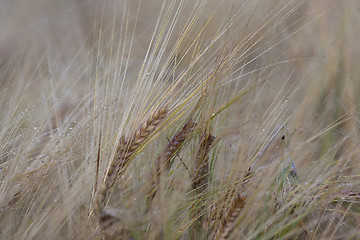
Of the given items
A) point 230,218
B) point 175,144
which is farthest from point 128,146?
point 230,218

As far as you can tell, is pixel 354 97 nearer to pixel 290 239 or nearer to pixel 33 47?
pixel 290 239

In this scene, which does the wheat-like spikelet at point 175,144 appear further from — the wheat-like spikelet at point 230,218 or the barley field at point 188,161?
the wheat-like spikelet at point 230,218

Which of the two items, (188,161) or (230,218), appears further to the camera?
(188,161)

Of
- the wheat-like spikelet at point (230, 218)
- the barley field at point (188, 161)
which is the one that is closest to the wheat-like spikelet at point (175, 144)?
the barley field at point (188, 161)

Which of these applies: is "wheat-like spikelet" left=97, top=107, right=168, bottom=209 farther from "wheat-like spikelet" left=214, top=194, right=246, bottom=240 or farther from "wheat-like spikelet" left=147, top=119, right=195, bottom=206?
"wheat-like spikelet" left=214, top=194, right=246, bottom=240

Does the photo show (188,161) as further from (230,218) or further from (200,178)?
(230,218)

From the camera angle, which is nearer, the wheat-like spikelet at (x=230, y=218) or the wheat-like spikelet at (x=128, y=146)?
the wheat-like spikelet at (x=230, y=218)

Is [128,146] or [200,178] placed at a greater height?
[128,146]
